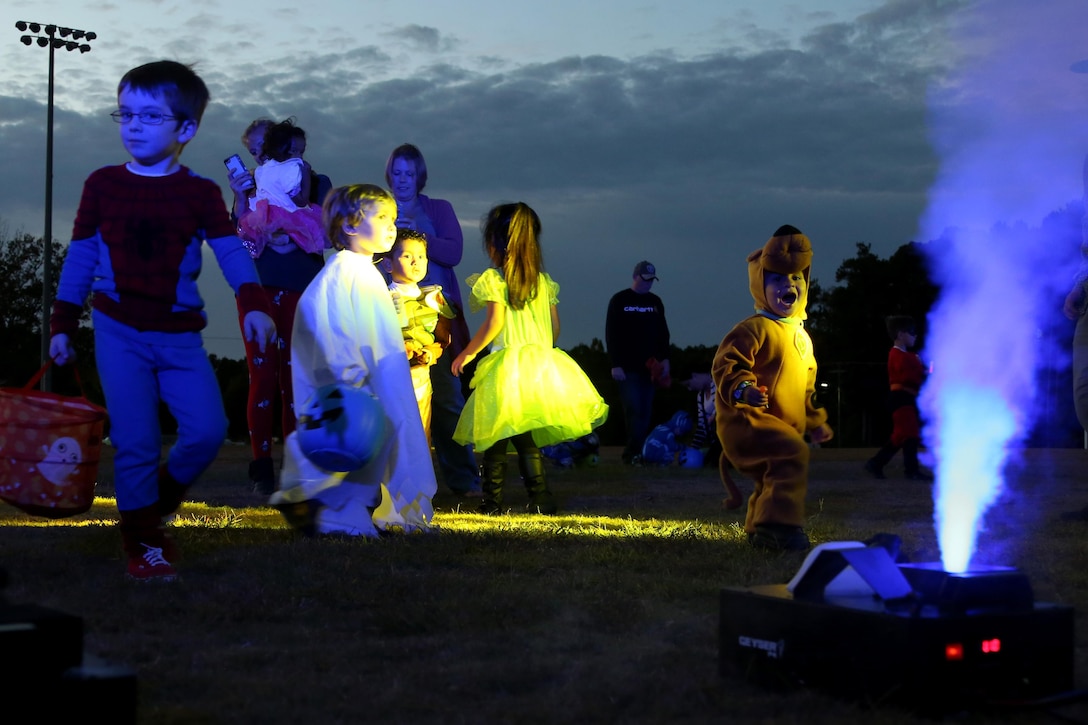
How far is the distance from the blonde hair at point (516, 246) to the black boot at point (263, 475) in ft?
6.52

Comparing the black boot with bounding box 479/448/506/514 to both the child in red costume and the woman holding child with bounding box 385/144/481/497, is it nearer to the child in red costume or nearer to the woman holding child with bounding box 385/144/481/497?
the woman holding child with bounding box 385/144/481/497

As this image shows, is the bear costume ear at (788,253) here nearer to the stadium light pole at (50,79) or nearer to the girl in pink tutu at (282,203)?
the girl in pink tutu at (282,203)

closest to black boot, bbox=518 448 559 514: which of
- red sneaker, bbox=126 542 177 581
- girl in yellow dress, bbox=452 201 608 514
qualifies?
girl in yellow dress, bbox=452 201 608 514

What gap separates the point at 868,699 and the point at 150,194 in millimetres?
3299

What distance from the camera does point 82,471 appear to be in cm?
491

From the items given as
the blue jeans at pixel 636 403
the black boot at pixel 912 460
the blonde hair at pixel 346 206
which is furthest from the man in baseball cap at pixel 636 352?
the blonde hair at pixel 346 206

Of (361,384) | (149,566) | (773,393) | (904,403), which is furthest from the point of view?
(904,403)

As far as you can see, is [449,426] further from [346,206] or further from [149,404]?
[149,404]

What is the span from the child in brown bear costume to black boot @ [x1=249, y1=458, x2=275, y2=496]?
3520 millimetres

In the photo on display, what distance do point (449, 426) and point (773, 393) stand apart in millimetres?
3117

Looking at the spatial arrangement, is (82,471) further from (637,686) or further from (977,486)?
(977,486)

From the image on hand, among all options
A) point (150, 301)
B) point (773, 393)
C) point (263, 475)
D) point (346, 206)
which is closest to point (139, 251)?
point (150, 301)

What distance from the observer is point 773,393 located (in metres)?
5.67

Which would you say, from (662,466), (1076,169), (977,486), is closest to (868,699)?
(977,486)
